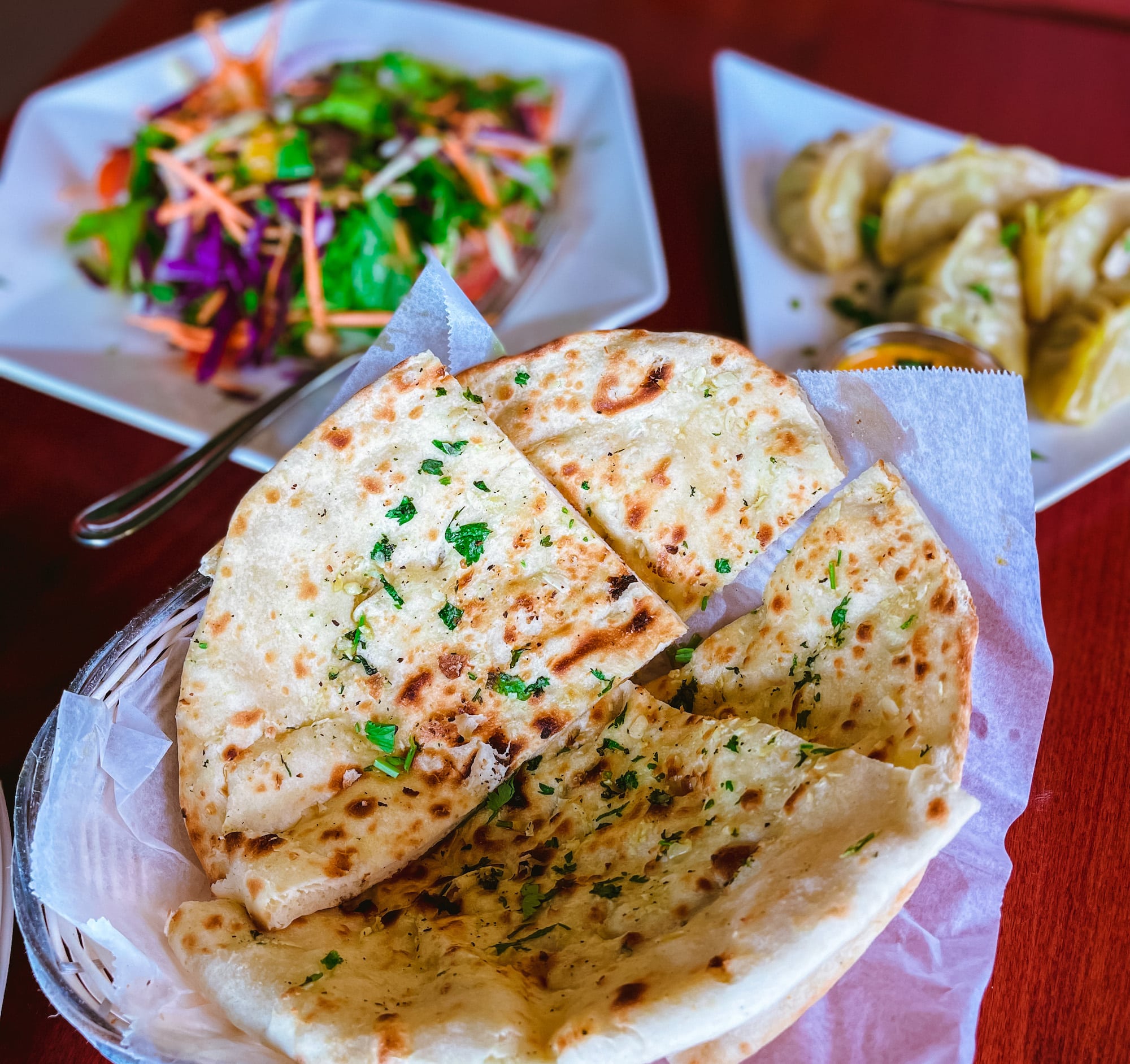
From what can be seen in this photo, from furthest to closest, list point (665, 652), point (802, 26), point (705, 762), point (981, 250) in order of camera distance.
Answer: point (802, 26) → point (981, 250) → point (665, 652) → point (705, 762)

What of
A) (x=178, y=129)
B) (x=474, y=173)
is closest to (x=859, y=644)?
(x=474, y=173)

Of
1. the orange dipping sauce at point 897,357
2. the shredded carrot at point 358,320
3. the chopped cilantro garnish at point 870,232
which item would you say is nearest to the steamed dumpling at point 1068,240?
the chopped cilantro garnish at point 870,232

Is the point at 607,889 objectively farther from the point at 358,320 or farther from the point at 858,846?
the point at 358,320

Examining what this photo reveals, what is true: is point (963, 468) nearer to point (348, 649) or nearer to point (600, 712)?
point (600, 712)

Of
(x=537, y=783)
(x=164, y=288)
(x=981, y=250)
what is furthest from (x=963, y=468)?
→ (x=164, y=288)

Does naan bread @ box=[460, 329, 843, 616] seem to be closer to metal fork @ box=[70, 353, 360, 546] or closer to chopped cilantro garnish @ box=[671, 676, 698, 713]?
chopped cilantro garnish @ box=[671, 676, 698, 713]
